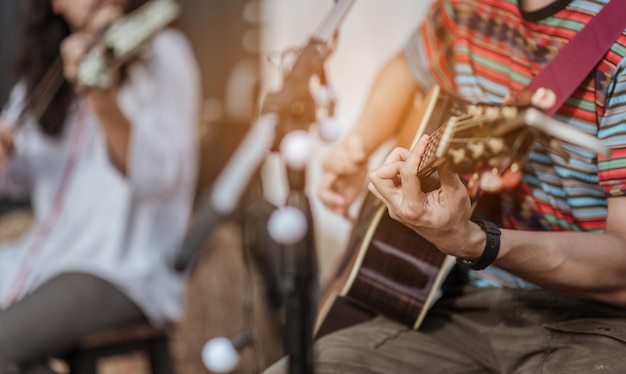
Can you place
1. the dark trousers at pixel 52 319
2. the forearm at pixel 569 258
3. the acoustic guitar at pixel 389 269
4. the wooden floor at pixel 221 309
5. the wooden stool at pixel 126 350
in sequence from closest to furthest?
the forearm at pixel 569 258, the acoustic guitar at pixel 389 269, the dark trousers at pixel 52 319, the wooden stool at pixel 126 350, the wooden floor at pixel 221 309

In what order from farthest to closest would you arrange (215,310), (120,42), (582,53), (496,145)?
1. (215,310)
2. (120,42)
3. (582,53)
4. (496,145)

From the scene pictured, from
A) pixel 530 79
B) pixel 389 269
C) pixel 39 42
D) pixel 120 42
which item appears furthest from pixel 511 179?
pixel 39 42

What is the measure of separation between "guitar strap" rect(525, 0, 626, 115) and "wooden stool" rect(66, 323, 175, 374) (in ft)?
4.12

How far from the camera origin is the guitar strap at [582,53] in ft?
3.72

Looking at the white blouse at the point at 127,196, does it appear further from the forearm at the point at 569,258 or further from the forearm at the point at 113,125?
the forearm at the point at 569,258

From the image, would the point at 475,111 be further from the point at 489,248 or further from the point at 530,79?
the point at 530,79

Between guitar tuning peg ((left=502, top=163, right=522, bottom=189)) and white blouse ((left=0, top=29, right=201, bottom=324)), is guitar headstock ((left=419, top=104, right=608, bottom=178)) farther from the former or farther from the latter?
white blouse ((left=0, top=29, right=201, bottom=324))

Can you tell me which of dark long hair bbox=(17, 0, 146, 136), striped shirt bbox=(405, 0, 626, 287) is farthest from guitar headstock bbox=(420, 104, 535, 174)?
dark long hair bbox=(17, 0, 146, 136)

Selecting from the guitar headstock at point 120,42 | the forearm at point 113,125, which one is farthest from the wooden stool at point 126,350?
the guitar headstock at point 120,42

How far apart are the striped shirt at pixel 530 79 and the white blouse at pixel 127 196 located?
36.0 inches

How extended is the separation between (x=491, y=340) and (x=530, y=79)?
44 cm

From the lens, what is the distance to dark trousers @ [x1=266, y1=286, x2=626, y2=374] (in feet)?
3.85

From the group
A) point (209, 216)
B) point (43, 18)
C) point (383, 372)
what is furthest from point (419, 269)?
point (209, 216)

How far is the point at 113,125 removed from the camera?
200 cm
